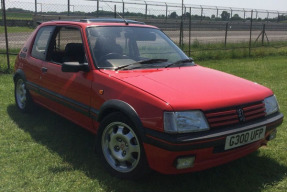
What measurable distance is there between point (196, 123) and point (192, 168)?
0.42 m

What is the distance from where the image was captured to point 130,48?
407cm

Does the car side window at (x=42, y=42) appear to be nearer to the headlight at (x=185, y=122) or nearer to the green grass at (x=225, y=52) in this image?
the headlight at (x=185, y=122)

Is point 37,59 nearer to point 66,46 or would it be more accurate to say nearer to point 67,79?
point 66,46

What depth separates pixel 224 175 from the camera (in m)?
3.33

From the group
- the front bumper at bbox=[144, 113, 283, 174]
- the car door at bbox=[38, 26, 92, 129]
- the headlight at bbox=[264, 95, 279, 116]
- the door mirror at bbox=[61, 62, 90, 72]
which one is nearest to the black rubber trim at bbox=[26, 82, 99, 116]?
the car door at bbox=[38, 26, 92, 129]

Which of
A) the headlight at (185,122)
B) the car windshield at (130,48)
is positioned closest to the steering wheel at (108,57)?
the car windshield at (130,48)

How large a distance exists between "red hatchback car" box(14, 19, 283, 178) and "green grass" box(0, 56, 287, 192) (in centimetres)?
29

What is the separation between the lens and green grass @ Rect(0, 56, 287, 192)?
3080 millimetres

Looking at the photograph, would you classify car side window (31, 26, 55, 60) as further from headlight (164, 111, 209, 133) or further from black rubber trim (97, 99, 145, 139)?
headlight (164, 111, 209, 133)

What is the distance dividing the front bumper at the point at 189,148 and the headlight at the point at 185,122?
0.04 metres

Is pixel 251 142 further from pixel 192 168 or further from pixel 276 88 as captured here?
pixel 276 88

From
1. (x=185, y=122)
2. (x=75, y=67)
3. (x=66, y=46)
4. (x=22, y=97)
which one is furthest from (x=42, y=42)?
(x=185, y=122)

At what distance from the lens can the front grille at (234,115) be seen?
279 centimetres

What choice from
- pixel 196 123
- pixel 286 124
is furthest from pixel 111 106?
pixel 286 124
